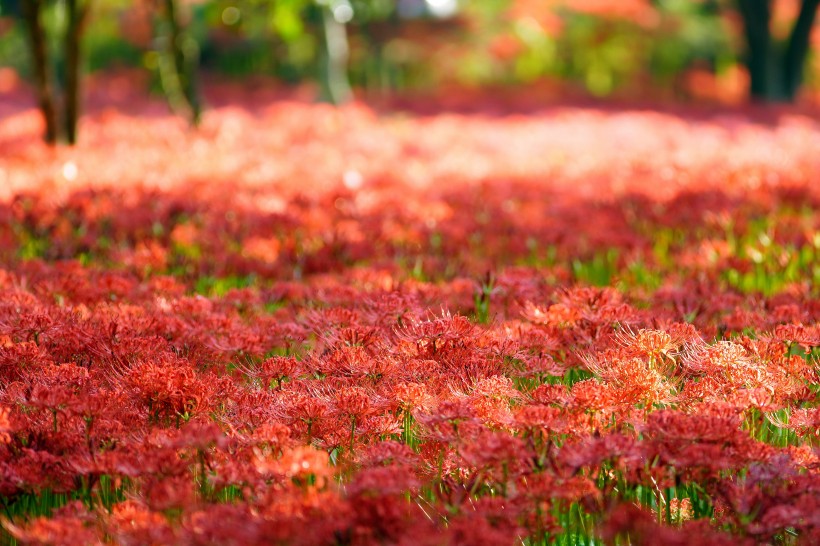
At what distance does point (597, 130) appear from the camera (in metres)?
14.9

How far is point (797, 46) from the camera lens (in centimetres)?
2220

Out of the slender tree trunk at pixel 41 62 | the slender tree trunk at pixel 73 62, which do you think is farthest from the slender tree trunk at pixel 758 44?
the slender tree trunk at pixel 41 62

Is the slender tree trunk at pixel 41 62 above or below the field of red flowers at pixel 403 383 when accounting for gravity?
above

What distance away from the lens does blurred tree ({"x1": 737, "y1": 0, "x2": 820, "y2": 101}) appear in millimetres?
21172

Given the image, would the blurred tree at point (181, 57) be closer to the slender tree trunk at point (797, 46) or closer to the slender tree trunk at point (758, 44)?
the slender tree trunk at point (758, 44)

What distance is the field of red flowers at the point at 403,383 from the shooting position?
2133mm

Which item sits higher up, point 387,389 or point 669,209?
point 387,389

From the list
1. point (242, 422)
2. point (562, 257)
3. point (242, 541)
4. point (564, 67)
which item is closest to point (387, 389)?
point (242, 422)

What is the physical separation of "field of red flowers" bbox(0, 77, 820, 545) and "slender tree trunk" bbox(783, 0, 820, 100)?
1677cm

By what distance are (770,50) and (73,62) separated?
1698 cm

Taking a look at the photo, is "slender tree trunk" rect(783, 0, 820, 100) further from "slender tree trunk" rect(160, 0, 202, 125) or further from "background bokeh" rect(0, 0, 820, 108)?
"slender tree trunk" rect(160, 0, 202, 125)

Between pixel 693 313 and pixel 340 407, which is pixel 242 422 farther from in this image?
pixel 693 313

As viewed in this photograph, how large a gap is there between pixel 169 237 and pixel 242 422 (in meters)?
4.18

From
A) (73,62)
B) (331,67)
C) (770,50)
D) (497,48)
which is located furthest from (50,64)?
(497,48)
